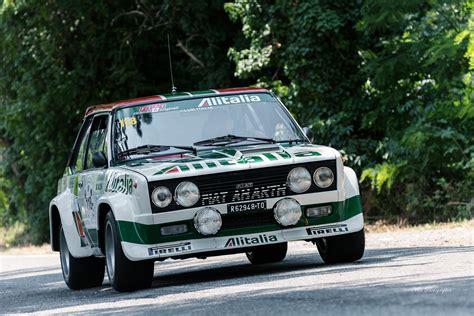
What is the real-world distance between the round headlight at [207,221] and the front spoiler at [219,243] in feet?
0.28

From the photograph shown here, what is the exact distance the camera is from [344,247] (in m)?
11.5

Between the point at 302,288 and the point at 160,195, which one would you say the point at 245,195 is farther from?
the point at 302,288

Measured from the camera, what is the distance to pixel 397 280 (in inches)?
363

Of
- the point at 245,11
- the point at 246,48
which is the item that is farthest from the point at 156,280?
the point at 246,48

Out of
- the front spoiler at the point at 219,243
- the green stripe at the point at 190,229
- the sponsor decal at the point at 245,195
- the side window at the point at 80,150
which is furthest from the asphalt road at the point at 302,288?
the side window at the point at 80,150

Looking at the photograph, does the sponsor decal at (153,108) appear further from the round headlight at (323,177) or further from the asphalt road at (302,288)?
the round headlight at (323,177)

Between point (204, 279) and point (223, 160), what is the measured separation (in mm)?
1604

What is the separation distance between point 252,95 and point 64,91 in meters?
19.2

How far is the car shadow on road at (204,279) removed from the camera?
1058 centimetres

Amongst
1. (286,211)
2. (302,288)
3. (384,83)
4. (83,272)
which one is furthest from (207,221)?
(384,83)

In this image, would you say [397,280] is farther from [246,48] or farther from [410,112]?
[246,48]

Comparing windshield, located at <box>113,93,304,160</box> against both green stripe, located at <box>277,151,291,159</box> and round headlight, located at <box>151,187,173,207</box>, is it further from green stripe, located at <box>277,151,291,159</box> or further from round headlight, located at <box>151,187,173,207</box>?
round headlight, located at <box>151,187,173,207</box>

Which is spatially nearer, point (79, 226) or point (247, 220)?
point (247, 220)

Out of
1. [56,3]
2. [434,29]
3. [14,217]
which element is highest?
[56,3]
